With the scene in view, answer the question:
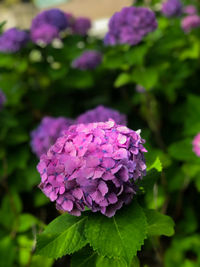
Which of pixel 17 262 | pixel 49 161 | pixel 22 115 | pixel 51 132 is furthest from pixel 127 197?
pixel 22 115

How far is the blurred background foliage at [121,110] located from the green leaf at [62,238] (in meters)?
0.84

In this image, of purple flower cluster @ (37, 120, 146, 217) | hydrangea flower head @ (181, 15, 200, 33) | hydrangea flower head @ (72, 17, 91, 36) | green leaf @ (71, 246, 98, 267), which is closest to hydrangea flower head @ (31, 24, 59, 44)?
hydrangea flower head @ (72, 17, 91, 36)

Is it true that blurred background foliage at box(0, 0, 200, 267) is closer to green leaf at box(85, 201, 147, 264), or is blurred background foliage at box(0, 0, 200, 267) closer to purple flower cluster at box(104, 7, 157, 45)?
purple flower cluster at box(104, 7, 157, 45)

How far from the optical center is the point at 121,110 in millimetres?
2533

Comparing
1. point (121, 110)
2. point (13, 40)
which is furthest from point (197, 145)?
point (13, 40)

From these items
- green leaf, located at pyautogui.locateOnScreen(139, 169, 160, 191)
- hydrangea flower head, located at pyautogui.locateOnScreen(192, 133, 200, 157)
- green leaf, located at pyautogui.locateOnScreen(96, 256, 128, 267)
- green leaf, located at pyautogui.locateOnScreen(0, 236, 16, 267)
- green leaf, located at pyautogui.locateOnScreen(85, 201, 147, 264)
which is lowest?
green leaf, located at pyautogui.locateOnScreen(0, 236, 16, 267)

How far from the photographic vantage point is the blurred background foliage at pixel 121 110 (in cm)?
188

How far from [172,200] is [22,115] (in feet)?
4.18

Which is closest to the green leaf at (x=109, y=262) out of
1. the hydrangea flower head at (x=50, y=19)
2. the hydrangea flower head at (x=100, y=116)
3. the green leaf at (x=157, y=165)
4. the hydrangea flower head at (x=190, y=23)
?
the green leaf at (x=157, y=165)

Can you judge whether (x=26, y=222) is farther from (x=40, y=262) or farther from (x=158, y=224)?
(x=158, y=224)

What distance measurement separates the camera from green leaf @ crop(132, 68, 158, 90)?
71.3 inches

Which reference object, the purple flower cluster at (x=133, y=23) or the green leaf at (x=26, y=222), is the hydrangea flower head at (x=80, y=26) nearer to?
the purple flower cluster at (x=133, y=23)

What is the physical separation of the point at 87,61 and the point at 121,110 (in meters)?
0.47

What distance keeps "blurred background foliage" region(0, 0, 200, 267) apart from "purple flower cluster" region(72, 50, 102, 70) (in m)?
0.04
